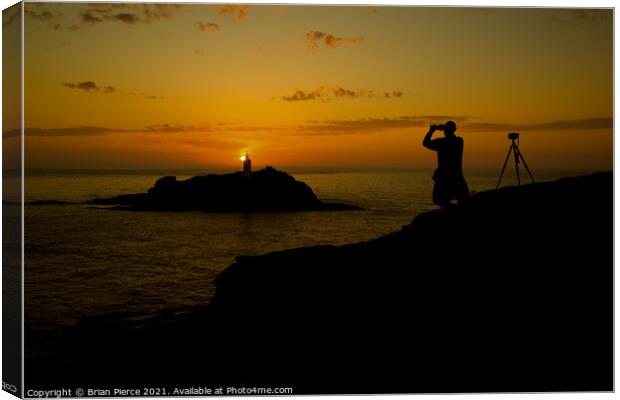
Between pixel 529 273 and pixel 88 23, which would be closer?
pixel 529 273

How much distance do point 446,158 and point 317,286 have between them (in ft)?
8.50

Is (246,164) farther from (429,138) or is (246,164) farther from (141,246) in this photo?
(141,246)

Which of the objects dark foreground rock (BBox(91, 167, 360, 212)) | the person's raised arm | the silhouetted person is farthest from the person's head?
dark foreground rock (BBox(91, 167, 360, 212))

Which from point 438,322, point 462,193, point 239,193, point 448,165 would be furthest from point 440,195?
point 239,193

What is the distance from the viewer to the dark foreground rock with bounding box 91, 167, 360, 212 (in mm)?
39750

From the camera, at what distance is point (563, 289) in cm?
790

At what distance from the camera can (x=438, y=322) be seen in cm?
772

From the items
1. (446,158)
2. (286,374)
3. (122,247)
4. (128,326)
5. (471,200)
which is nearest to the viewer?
(286,374)

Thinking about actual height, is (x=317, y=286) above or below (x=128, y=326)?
above

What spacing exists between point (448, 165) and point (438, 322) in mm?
2234

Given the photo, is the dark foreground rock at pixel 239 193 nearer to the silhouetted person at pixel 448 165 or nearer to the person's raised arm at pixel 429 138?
the silhouetted person at pixel 448 165

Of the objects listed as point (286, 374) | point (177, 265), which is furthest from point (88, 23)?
point (177, 265)

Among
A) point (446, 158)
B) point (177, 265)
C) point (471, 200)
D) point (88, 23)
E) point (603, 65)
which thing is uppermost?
point (88, 23)

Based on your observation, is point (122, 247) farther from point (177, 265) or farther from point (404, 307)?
point (404, 307)
